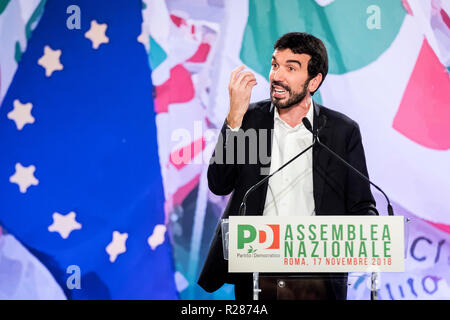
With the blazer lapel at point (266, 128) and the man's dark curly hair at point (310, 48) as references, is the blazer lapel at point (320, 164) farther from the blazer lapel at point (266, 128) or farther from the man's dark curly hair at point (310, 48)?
the man's dark curly hair at point (310, 48)

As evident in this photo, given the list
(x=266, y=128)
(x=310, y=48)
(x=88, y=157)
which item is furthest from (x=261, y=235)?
(x=88, y=157)

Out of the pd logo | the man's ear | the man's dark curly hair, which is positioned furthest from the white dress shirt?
the pd logo

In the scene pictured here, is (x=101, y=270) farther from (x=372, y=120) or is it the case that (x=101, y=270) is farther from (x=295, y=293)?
(x=372, y=120)

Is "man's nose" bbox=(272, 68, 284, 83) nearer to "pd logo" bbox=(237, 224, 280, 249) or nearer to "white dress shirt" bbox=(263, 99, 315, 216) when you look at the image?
"white dress shirt" bbox=(263, 99, 315, 216)

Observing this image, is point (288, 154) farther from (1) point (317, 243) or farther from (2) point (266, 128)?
(1) point (317, 243)

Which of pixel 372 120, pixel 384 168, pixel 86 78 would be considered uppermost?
pixel 86 78

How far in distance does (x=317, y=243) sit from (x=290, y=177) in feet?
2.98

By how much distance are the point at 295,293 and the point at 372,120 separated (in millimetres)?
1618

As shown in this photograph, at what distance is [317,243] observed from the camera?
8.63ft

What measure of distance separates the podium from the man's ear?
4.32ft

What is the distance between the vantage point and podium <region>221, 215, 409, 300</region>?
2.61 meters

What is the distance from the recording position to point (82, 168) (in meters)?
3.91
